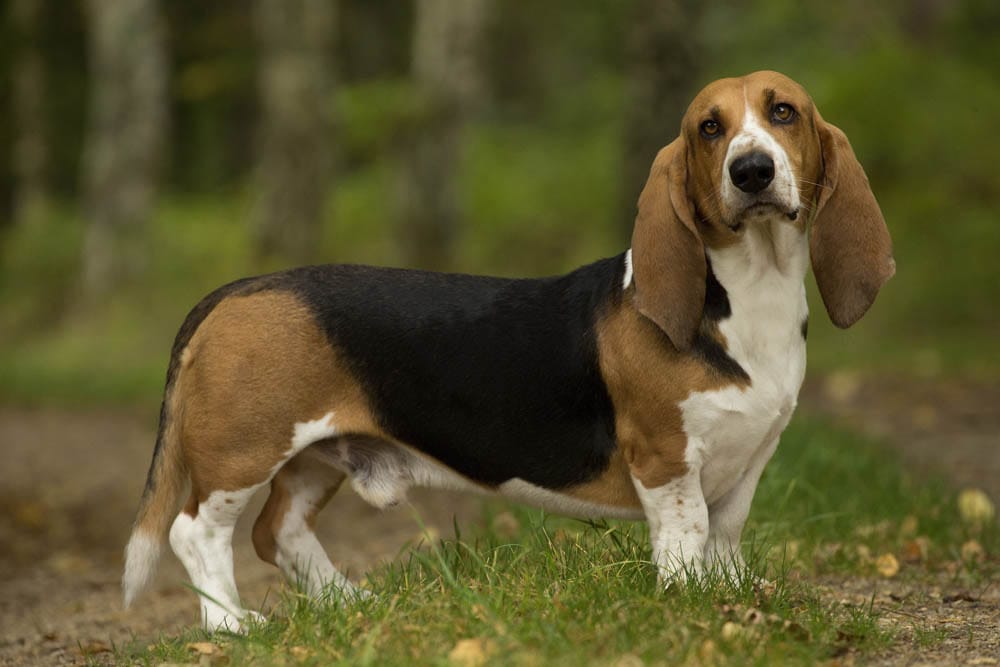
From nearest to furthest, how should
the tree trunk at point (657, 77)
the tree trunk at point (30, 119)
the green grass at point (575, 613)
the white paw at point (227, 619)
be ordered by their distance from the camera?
the green grass at point (575, 613) → the white paw at point (227, 619) → the tree trunk at point (657, 77) → the tree trunk at point (30, 119)

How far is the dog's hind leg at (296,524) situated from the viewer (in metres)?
4.89

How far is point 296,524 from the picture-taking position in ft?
16.1

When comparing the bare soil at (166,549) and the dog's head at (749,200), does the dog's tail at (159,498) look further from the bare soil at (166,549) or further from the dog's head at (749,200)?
the dog's head at (749,200)

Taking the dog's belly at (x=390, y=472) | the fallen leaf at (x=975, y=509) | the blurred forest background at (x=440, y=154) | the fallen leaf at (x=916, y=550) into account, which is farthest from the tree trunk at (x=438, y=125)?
the dog's belly at (x=390, y=472)

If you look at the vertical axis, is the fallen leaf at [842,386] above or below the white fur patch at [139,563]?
below

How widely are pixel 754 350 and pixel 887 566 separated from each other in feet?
4.97

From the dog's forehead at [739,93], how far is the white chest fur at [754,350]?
367 mm

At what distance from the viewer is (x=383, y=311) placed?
452 cm

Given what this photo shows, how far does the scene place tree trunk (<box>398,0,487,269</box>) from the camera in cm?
1420

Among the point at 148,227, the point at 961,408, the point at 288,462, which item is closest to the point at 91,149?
the point at 148,227

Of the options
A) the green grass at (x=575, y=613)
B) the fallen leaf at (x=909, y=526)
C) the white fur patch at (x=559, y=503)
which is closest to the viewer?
the green grass at (x=575, y=613)

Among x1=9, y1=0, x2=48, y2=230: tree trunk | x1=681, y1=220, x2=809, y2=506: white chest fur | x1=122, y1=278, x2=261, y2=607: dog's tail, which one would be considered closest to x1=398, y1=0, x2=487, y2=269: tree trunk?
x1=122, y1=278, x2=261, y2=607: dog's tail

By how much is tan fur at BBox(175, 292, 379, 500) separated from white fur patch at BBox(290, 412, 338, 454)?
17 mm

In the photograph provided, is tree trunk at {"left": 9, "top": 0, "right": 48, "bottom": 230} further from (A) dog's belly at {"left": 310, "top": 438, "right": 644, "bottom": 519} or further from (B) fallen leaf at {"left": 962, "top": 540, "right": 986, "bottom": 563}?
(B) fallen leaf at {"left": 962, "top": 540, "right": 986, "bottom": 563}
